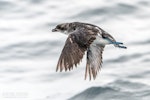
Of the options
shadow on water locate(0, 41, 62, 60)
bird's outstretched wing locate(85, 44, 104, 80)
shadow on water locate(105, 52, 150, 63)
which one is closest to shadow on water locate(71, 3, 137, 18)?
shadow on water locate(0, 41, 62, 60)

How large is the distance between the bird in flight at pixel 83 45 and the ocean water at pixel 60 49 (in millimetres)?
1456

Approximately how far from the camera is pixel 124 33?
1434 centimetres

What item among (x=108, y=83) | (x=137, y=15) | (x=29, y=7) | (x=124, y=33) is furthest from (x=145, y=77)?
(x=29, y=7)

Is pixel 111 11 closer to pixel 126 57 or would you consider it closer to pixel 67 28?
pixel 126 57

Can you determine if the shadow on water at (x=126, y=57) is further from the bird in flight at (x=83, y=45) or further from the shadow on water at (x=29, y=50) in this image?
the bird in flight at (x=83, y=45)

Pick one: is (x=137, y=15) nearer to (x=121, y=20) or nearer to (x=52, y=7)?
(x=121, y=20)

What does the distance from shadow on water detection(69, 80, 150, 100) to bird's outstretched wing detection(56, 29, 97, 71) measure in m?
2.14

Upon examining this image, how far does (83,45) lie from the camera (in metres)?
9.90

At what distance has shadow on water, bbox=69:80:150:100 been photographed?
12148mm

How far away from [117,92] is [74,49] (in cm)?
269

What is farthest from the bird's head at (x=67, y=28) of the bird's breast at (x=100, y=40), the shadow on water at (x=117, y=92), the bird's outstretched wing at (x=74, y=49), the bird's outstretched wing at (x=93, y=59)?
the shadow on water at (x=117, y=92)

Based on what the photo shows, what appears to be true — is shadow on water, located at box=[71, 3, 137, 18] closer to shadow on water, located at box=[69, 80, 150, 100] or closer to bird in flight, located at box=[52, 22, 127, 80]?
shadow on water, located at box=[69, 80, 150, 100]

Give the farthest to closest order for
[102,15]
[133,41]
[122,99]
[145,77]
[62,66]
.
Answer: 1. [102,15]
2. [133,41]
3. [145,77]
4. [122,99]
5. [62,66]

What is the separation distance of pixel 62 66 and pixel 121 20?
17.6 feet
